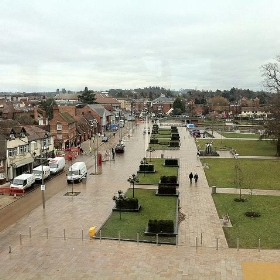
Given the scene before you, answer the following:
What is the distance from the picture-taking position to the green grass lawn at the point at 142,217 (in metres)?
20.7

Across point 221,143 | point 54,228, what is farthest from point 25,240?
point 221,143

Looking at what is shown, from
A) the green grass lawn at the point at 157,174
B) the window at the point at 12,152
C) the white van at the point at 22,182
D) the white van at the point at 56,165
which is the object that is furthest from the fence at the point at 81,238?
the white van at the point at 56,165

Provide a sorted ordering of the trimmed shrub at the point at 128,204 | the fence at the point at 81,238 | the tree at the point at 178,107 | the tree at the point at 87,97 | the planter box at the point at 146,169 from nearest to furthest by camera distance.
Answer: the fence at the point at 81,238, the trimmed shrub at the point at 128,204, the planter box at the point at 146,169, the tree at the point at 87,97, the tree at the point at 178,107

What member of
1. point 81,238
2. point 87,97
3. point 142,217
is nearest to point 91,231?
point 81,238

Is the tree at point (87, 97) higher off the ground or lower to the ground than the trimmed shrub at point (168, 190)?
higher

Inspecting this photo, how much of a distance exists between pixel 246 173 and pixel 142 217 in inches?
702

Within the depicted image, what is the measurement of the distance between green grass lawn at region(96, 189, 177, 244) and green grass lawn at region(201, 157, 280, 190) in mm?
7315

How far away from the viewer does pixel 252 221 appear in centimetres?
2312

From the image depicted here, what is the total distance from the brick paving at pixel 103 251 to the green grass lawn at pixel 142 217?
0.72m

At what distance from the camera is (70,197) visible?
1161 inches

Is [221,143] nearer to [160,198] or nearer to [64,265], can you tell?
[160,198]

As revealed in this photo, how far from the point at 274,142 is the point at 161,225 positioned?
47234 mm

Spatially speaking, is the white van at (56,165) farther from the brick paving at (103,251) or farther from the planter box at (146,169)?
the brick paving at (103,251)

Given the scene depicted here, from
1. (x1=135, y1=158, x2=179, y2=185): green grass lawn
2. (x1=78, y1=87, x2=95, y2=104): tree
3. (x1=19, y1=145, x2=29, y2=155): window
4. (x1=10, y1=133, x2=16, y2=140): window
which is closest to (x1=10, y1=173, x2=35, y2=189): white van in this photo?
(x1=10, y1=133, x2=16, y2=140): window
